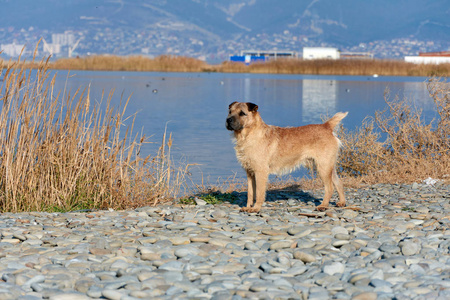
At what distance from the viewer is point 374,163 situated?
11.6 meters

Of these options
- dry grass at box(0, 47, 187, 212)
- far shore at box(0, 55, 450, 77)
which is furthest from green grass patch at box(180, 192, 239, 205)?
far shore at box(0, 55, 450, 77)

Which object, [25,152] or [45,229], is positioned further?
[25,152]

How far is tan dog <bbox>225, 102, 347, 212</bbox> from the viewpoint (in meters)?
7.60

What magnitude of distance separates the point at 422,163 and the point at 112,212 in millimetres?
6376

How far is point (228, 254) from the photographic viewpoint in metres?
5.31

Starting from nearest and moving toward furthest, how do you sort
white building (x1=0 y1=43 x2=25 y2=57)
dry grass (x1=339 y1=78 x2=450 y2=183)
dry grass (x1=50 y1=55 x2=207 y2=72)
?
1. white building (x1=0 y1=43 x2=25 y2=57)
2. dry grass (x1=339 y1=78 x2=450 y2=183)
3. dry grass (x1=50 y1=55 x2=207 y2=72)

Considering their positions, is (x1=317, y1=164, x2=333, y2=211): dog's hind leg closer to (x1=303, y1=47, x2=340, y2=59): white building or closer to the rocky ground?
the rocky ground

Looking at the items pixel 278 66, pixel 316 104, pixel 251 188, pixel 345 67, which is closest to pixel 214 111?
pixel 316 104

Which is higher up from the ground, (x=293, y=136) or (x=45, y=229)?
(x=293, y=136)

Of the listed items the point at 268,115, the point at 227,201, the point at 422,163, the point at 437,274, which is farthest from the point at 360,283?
the point at 268,115

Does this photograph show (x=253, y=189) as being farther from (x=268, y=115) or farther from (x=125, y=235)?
(x=268, y=115)

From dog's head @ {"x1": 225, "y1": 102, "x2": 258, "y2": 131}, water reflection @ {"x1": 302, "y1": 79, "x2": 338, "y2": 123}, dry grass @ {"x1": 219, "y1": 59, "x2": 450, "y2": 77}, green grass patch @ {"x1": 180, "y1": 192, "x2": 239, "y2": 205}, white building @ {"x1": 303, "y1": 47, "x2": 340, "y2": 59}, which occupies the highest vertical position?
white building @ {"x1": 303, "y1": 47, "x2": 340, "y2": 59}

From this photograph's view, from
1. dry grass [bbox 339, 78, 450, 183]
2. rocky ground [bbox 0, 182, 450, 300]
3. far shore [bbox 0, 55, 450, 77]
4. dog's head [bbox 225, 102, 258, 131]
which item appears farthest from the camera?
far shore [bbox 0, 55, 450, 77]

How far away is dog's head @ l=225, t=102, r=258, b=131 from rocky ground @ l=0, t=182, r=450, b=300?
1128 mm
